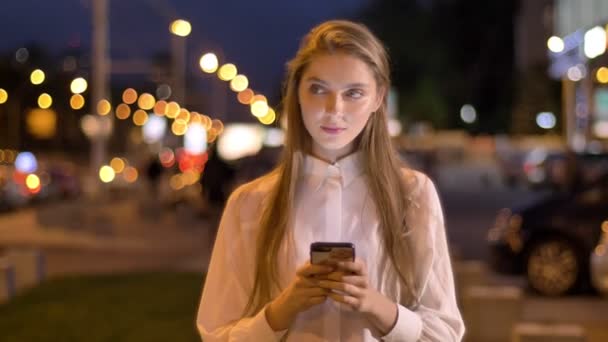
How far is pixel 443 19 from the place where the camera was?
88.8m

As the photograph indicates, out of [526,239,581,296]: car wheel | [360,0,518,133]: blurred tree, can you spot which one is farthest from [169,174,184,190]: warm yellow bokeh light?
[360,0,518,133]: blurred tree

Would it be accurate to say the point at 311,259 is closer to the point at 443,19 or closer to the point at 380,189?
the point at 380,189

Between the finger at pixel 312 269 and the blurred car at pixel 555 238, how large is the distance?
13.0 metres

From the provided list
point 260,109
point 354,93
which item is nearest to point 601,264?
point 354,93

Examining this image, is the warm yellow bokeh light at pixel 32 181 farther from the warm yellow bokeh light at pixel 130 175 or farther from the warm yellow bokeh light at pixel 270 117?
the warm yellow bokeh light at pixel 270 117

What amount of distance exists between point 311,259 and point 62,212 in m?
24.5

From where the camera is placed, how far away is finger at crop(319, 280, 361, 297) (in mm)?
3045

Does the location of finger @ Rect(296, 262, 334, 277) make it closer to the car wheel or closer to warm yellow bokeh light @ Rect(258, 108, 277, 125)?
warm yellow bokeh light @ Rect(258, 108, 277, 125)

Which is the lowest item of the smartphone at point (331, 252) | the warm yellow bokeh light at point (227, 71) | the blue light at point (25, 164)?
the smartphone at point (331, 252)

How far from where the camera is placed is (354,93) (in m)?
3.37

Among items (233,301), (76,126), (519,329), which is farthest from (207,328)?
(76,126)

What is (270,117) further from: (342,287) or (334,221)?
(342,287)

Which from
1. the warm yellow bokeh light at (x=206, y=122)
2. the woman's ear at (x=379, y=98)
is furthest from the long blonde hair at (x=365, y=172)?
the warm yellow bokeh light at (x=206, y=122)

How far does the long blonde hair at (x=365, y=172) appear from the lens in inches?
131
